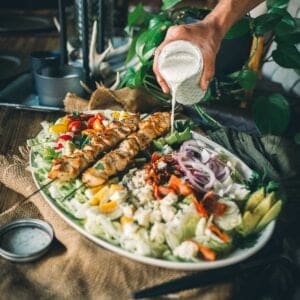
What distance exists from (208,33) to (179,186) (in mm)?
572

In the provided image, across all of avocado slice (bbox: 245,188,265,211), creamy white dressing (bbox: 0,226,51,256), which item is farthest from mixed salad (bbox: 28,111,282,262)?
creamy white dressing (bbox: 0,226,51,256)

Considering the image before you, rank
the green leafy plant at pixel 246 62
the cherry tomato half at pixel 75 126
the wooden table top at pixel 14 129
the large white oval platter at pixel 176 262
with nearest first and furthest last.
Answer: the large white oval platter at pixel 176 262 < the wooden table top at pixel 14 129 < the cherry tomato half at pixel 75 126 < the green leafy plant at pixel 246 62

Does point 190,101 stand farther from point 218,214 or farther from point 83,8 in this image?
point 83,8

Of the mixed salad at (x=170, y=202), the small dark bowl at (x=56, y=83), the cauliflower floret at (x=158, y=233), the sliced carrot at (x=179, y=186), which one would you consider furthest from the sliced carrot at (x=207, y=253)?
the small dark bowl at (x=56, y=83)

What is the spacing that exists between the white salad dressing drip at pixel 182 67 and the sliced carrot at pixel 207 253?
2.07 ft

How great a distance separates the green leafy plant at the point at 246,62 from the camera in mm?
2047

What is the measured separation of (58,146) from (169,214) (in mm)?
595

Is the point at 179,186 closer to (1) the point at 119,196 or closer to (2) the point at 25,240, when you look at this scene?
(1) the point at 119,196

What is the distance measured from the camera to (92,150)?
1790mm

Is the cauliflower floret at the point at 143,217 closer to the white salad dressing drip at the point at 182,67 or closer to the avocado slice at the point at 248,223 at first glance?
the avocado slice at the point at 248,223

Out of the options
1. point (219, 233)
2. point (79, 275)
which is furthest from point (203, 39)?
point (79, 275)

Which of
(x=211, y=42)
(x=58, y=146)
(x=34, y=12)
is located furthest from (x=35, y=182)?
(x=34, y=12)

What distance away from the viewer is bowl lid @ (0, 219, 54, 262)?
1.41m

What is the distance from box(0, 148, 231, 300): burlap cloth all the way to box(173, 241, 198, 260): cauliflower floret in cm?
6
